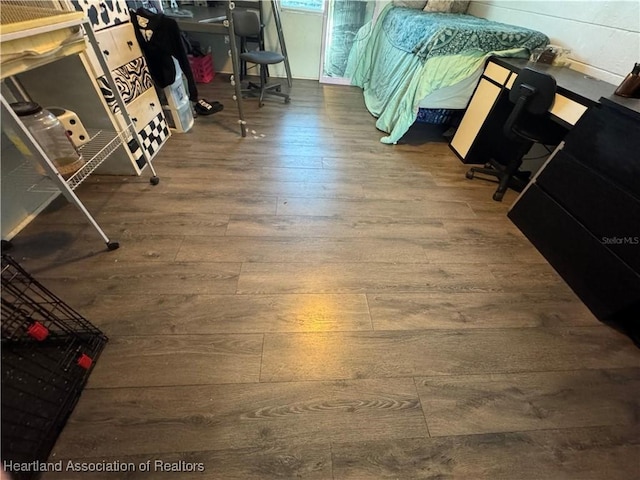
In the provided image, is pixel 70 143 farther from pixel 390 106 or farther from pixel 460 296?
pixel 390 106

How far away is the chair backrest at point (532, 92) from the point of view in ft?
5.08

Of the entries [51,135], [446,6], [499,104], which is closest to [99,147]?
[51,135]

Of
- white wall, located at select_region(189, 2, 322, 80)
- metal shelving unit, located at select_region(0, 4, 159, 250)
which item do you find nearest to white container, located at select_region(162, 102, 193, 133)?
metal shelving unit, located at select_region(0, 4, 159, 250)

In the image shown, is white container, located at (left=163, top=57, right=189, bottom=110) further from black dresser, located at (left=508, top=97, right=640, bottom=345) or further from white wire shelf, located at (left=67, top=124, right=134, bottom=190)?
black dresser, located at (left=508, top=97, right=640, bottom=345)

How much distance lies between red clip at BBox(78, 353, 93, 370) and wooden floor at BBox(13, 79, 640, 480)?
5 cm

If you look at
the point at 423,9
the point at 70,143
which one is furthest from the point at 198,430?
the point at 423,9

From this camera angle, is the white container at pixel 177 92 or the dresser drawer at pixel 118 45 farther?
the white container at pixel 177 92

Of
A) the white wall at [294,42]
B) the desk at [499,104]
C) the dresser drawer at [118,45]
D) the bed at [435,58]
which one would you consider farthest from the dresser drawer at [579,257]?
the white wall at [294,42]

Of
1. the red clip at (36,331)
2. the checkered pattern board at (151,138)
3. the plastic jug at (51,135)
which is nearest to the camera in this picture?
the red clip at (36,331)

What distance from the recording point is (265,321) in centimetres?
123

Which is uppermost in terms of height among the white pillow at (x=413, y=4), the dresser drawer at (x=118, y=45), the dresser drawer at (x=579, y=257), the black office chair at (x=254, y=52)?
the white pillow at (x=413, y=4)

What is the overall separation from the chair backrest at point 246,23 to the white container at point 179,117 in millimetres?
1109

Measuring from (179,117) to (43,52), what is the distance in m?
1.31

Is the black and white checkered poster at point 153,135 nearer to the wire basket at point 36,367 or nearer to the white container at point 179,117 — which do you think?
the white container at point 179,117
